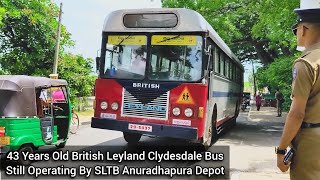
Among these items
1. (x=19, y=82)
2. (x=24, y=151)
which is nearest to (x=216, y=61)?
(x=19, y=82)

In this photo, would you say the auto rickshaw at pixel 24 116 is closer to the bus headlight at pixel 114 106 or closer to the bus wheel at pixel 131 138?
the bus headlight at pixel 114 106

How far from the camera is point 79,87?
2550cm

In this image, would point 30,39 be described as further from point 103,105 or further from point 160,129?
point 160,129

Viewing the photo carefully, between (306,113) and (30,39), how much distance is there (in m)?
22.7

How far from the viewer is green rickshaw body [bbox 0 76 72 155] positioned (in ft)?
23.3

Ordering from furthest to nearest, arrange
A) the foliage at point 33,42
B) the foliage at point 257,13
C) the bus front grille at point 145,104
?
the foliage at point 33,42 < the foliage at point 257,13 < the bus front grille at point 145,104

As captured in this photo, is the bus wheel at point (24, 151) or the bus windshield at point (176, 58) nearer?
the bus wheel at point (24, 151)

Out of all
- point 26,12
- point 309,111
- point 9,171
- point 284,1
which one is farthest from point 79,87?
point 309,111

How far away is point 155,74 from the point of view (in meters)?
8.97

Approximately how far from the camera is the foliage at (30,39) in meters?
22.8

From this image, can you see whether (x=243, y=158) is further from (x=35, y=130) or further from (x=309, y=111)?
(x=309, y=111)

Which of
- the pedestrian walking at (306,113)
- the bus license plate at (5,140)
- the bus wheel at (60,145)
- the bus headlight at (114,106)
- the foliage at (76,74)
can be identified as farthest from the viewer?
the foliage at (76,74)

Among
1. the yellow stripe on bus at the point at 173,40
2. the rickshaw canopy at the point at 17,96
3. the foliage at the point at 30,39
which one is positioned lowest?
the rickshaw canopy at the point at 17,96

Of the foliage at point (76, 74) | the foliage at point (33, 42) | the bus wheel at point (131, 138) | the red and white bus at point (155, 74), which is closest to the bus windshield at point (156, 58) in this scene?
the red and white bus at point (155, 74)
